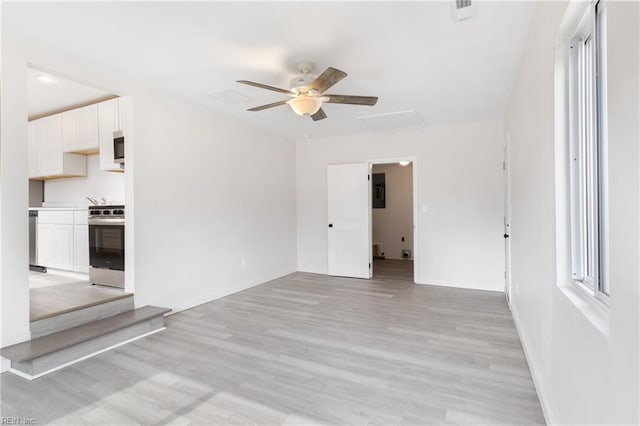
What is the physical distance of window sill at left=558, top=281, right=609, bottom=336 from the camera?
112 centimetres

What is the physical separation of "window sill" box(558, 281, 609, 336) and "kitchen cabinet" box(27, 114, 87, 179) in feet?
18.6

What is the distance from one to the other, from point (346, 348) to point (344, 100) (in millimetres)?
2193

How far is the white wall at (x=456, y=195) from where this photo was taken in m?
4.83

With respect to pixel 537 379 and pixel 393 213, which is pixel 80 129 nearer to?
pixel 537 379

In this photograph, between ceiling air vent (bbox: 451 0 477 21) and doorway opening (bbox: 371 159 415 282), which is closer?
ceiling air vent (bbox: 451 0 477 21)

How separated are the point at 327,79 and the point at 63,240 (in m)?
4.14

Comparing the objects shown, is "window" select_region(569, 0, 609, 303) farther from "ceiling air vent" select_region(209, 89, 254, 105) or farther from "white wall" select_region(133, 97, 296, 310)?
"white wall" select_region(133, 97, 296, 310)

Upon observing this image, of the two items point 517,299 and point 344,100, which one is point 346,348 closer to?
point 517,299

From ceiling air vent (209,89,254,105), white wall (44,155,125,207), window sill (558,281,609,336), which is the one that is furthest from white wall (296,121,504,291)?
white wall (44,155,125,207)

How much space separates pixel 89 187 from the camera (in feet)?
16.1

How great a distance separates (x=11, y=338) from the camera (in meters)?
2.48

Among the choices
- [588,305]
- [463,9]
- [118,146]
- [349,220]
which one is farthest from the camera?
[349,220]

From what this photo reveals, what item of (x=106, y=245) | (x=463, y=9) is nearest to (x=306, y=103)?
(x=463, y=9)

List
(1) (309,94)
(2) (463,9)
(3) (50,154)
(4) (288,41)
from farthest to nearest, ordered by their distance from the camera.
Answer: (3) (50,154)
(1) (309,94)
(4) (288,41)
(2) (463,9)
